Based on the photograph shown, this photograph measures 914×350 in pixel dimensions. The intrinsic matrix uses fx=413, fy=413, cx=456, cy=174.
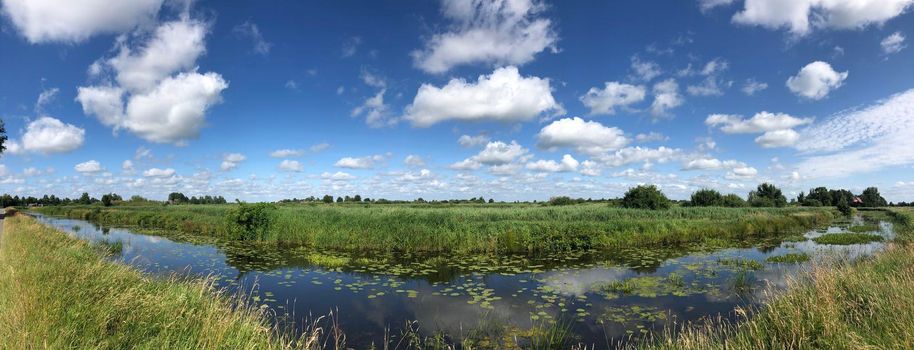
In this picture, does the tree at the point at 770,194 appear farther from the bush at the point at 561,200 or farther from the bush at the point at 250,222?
the bush at the point at 250,222

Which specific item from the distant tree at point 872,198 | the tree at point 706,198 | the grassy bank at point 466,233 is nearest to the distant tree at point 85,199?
the grassy bank at point 466,233

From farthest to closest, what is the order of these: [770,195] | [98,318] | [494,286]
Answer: [770,195] → [494,286] → [98,318]

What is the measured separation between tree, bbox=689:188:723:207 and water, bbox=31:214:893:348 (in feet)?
150

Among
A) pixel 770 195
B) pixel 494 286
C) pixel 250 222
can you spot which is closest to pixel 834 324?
pixel 494 286

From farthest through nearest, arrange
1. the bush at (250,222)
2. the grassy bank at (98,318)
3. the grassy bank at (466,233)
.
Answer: the bush at (250,222), the grassy bank at (466,233), the grassy bank at (98,318)

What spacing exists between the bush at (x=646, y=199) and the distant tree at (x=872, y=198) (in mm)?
81203

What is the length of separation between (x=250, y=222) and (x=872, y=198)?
398 ft

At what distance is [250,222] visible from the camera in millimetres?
23359

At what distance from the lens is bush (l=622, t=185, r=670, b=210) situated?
40219 millimetres

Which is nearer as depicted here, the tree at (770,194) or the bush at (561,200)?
the bush at (561,200)

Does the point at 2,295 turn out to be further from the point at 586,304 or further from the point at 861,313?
the point at 861,313

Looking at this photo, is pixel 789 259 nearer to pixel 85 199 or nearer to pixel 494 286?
pixel 494 286

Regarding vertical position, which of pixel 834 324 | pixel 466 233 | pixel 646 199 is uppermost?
pixel 646 199

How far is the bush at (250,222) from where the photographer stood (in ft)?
75.7
